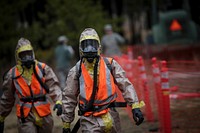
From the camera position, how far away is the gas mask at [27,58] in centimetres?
776

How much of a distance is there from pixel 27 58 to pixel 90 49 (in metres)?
2.01

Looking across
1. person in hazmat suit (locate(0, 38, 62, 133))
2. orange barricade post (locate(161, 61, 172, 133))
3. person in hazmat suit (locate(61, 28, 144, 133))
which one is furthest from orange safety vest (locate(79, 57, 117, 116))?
orange barricade post (locate(161, 61, 172, 133))

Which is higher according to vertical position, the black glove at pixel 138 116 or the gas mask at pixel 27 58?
the gas mask at pixel 27 58

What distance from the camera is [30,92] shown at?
763 cm

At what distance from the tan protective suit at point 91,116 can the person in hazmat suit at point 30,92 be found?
3.51ft

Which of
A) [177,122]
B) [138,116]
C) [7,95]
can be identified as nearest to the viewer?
[138,116]

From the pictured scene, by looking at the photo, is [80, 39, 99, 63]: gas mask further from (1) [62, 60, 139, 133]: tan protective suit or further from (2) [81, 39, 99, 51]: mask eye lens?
(1) [62, 60, 139, 133]: tan protective suit

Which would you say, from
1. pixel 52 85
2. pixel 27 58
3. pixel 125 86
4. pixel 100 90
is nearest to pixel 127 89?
pixel 125 86

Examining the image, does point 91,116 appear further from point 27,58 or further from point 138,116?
point 27,58

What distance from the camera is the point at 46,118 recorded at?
7738mm

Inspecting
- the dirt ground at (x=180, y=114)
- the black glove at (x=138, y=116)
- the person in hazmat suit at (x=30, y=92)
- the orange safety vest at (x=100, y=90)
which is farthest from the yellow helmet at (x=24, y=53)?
the dirt ground at (x=180, y=114)

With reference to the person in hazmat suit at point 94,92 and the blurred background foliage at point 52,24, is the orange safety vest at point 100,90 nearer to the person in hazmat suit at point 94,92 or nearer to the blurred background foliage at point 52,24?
the person in hazmat suit at point 94,92

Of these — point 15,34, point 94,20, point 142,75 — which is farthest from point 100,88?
point 94,20

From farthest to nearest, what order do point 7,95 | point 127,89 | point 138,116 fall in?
point 7,95
point 127,89
point 138,116
